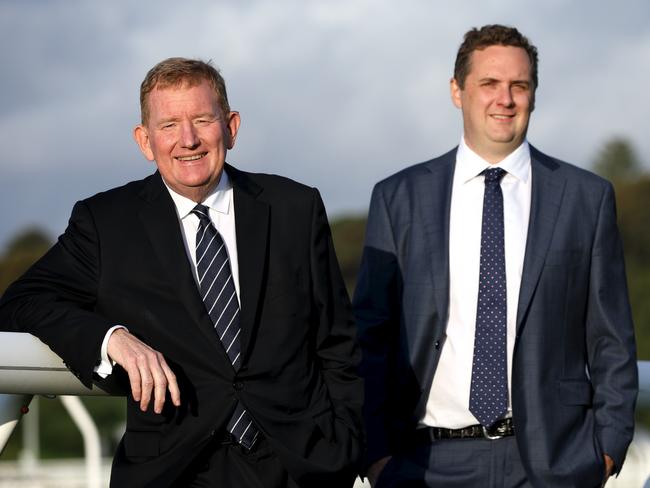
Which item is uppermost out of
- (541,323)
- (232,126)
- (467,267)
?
(232,126)

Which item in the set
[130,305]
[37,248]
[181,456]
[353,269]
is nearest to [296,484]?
[181,456]

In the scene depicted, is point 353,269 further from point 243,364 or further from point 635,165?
point 243,364

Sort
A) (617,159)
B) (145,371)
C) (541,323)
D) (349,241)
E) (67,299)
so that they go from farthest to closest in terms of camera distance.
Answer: (617,159) → (349,241) → (541,323) → (67,299) → (145,371)

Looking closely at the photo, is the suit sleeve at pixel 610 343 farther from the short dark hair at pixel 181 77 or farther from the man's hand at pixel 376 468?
the short dark hair at pixel 181 77

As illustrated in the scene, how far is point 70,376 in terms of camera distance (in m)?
3.06

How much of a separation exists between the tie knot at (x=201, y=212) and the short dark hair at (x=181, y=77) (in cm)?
25

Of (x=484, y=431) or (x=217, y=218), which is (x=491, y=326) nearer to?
(x=484, y=431)

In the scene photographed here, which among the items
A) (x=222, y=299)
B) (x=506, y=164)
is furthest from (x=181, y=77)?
(x=506, y=164)

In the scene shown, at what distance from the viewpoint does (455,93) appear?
4066mm

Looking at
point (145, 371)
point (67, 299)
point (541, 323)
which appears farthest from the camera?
point (541, 323)

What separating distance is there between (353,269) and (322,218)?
99.5ft

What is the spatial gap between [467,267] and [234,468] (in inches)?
44.1

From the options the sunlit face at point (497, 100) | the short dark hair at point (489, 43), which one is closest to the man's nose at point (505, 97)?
the sunlit face at point (497, 100)

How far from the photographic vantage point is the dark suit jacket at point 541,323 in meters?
3.71
